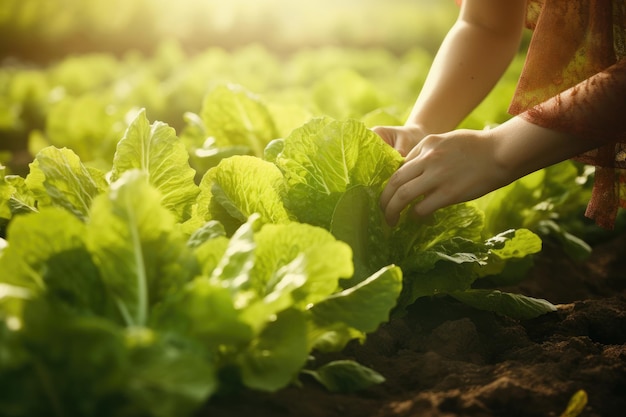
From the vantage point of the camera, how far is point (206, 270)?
1.34 m

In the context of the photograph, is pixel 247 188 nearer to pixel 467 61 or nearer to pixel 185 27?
pixel 467 61

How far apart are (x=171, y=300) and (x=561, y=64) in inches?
54.5

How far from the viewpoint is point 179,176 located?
171 cm

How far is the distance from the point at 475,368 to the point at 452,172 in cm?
45

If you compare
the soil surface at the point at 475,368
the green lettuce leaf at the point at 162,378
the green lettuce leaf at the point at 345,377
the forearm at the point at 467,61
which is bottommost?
the soil surface at the point at 475,368

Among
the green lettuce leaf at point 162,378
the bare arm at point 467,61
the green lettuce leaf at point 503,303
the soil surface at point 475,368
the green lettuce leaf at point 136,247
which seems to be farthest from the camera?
the bare arm at point 467,61

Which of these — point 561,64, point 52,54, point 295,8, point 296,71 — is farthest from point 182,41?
point 561,64

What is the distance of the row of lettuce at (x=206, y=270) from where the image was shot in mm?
1046

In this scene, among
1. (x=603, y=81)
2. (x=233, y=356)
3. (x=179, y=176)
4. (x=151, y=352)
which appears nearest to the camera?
(x=151, y=352)

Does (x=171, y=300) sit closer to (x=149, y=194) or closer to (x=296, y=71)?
(x=149, y=194)

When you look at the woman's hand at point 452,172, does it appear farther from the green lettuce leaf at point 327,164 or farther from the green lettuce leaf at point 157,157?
the green lettuce leaf at point 157,157

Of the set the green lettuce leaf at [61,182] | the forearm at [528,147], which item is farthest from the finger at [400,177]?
the green lettuce leaf at [61,182]

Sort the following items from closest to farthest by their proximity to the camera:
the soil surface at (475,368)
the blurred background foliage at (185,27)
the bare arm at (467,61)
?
the soil surface at (475,368) → the bare arm at (467,61) → the blurred background foliage at (185,27)

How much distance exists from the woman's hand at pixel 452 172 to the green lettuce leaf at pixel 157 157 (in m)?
0.53
